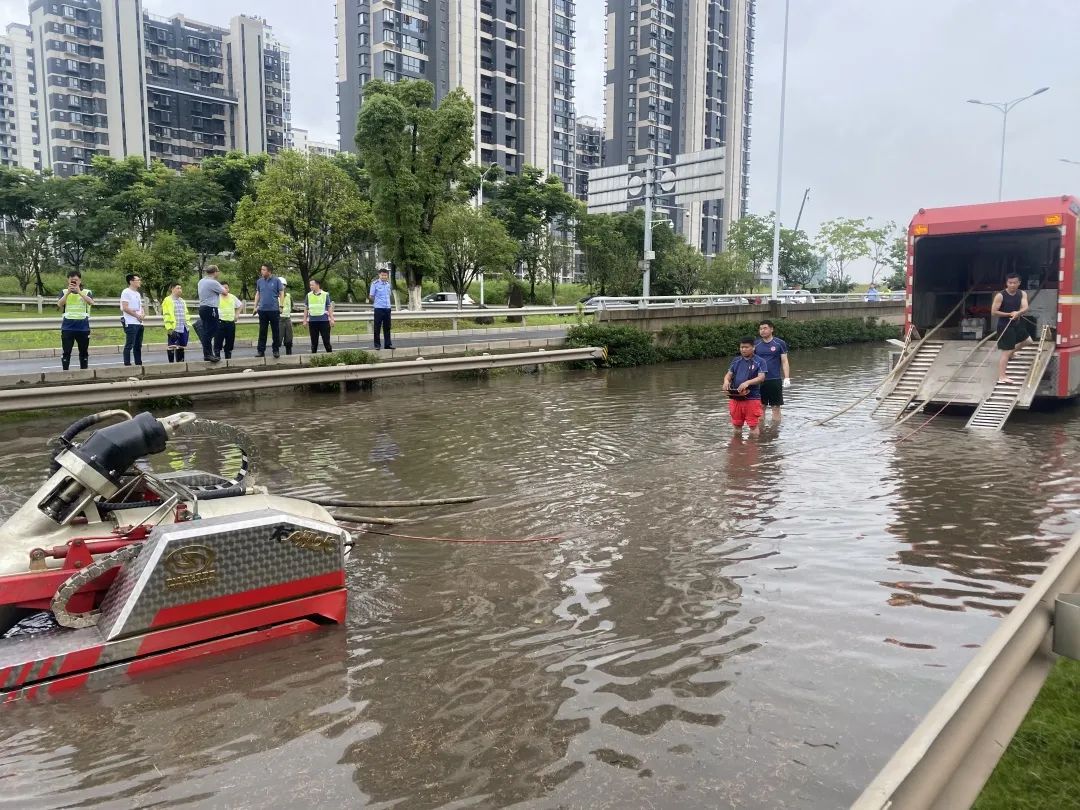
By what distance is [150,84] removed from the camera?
83.6 meters

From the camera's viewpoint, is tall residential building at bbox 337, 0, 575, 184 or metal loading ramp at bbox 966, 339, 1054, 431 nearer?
metal loading ramp at bbox 966, 339, 1054, 431

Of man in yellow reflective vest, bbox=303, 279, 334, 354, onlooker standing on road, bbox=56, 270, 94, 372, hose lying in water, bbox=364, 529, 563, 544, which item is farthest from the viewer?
man in yellow reflective vest, bbox=303, 279, 334, 354

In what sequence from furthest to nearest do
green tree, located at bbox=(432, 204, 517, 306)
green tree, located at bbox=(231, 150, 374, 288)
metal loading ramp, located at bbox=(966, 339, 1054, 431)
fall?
green tree, located at bbox=(432, 204, 517, 306) < green tree, located at bbox=(231, 150, 374, 288) < metal loading ramp, located at bbox=(966, 339, 1054, 431)

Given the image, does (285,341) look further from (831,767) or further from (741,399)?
(831,767)

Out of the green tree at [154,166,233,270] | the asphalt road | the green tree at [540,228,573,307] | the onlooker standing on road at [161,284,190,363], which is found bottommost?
the asphalt road

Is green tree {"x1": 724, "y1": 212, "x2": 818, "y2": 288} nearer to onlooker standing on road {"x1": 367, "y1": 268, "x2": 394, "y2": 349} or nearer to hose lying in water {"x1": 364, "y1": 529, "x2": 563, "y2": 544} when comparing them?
onlooker standing on road {"x1": 367, "y1": 268, "x2": 394, "y2": 349}

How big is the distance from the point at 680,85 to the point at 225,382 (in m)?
92.4

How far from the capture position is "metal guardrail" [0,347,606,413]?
11.5 m

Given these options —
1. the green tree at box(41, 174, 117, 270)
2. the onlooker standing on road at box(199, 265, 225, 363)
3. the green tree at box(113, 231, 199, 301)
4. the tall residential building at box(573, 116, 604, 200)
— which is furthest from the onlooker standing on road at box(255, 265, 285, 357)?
the tall residential building at box(573, 116, 604, 200)

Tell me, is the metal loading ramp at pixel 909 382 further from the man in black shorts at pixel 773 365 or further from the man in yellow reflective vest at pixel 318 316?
the man in yellow reflective vest at pixel 318 316

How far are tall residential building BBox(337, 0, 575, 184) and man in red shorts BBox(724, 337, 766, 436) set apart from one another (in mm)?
61730

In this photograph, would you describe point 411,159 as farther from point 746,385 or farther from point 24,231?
point 24,231

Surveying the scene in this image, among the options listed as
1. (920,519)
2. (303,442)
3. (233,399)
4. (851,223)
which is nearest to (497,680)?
(920,519)

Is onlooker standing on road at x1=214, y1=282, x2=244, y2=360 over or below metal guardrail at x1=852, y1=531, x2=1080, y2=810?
over
